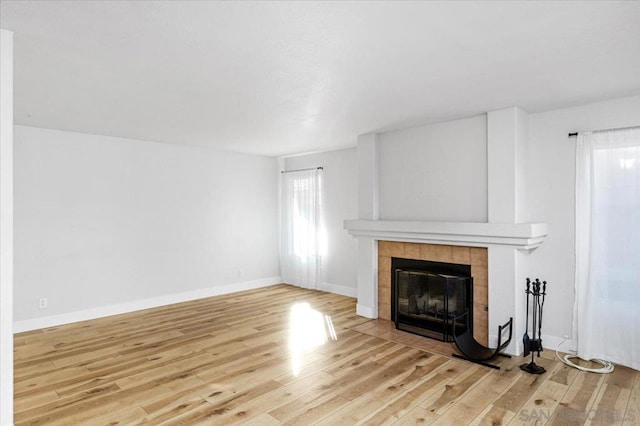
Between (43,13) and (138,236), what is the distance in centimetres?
407

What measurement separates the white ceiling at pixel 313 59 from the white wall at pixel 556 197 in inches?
8.6

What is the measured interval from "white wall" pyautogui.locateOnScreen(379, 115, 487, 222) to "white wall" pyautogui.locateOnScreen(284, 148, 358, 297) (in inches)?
50.1

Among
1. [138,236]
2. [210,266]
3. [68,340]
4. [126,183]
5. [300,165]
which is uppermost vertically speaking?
[300,165]

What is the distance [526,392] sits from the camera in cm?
299

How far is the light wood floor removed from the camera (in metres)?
2.66

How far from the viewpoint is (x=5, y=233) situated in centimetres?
220

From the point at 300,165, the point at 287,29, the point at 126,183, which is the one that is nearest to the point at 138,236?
the point at 126,183

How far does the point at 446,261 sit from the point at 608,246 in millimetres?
1544

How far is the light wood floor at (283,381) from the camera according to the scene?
2.66 metres

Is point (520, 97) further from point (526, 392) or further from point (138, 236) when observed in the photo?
point (138, 236)

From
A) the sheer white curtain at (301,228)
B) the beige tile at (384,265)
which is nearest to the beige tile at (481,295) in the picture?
the beige tile at (384,265)

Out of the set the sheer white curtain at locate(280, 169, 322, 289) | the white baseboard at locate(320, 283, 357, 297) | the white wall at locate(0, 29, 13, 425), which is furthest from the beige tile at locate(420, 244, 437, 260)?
the white wall at locate(0, 29, 13, 425)

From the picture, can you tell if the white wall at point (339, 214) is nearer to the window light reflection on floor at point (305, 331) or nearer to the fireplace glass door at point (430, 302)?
the window light reflection on floor at point (305, 331)

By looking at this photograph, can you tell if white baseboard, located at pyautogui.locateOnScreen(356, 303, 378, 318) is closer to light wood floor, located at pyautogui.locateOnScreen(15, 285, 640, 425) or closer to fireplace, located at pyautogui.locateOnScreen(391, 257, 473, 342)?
fireplace, located at pyautogui.locateOnScreen(391, 257, 473, 342)
